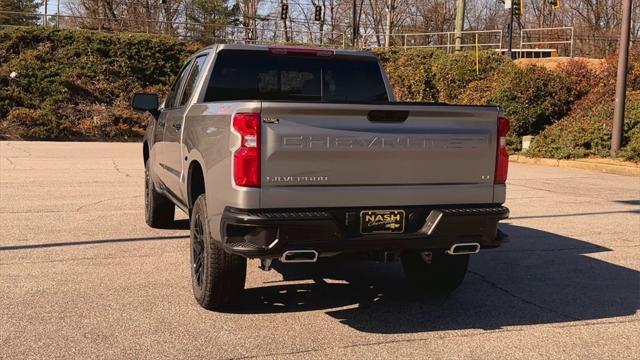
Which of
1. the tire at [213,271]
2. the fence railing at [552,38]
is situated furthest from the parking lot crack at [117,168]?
the fence railing at [552,38]

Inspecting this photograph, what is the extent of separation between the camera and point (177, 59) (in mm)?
32125

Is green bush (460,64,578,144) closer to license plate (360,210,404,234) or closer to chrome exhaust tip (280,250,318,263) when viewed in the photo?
license plate (360,210,404,234)

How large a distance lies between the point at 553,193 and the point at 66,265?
9.04 meters

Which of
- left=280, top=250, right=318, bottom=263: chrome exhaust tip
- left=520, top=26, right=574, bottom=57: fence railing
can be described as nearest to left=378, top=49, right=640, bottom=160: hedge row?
left=520, top=26, right=574, bottom=57: fence railing

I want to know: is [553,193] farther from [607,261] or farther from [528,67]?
[528,67]

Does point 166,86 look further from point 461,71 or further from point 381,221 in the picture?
point 381,221

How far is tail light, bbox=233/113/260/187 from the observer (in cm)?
397

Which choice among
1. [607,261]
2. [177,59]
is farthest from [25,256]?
[177,59]

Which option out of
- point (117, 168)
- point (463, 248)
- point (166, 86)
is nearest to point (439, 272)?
point (463, 248)

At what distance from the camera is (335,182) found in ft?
13.6

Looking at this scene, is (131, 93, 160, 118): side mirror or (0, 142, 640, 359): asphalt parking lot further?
(131, 93, 160, 118): side mirror

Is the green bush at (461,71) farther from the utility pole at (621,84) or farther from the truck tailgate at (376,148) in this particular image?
the truck tailgate at (376,148)

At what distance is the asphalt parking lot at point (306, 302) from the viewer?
13.7 ft

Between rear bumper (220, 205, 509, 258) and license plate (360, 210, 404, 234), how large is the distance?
0.11 ft
